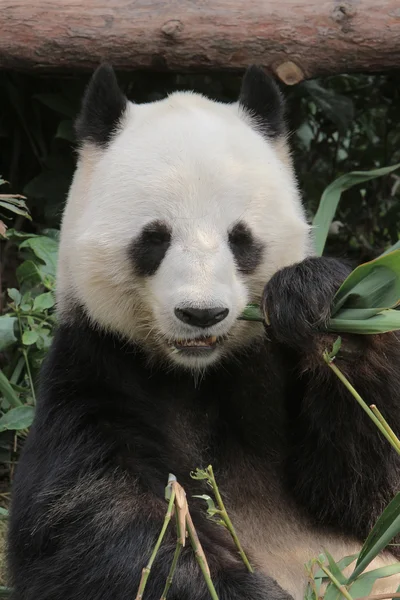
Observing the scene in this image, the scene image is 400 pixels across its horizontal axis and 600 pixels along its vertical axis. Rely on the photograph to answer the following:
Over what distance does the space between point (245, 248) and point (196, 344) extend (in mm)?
373

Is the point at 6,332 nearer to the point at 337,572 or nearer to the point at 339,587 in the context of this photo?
the point at 337,572

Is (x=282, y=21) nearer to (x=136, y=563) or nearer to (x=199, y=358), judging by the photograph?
(x=199, y=358)

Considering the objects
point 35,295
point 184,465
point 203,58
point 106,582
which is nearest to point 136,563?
point 106,582

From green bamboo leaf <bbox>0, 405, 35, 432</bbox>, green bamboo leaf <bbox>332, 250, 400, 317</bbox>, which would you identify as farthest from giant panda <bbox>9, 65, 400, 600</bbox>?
green bamboo leaf <bbox>0, 405, 35, 432</bbox>

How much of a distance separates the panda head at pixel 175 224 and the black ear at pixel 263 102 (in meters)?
0.06

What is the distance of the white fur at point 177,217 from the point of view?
137 inches

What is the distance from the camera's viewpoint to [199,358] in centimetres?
363

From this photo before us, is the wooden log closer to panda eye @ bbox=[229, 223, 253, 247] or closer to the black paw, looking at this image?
panda eye @ bbox=[229, 223, 253, 247]

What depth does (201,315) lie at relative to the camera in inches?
131

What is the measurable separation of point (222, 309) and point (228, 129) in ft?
2.54

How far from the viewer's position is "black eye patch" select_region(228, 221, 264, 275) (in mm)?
3600

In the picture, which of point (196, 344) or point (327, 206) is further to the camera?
point (327, 206)

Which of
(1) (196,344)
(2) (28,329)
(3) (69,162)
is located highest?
(1) (196,344)

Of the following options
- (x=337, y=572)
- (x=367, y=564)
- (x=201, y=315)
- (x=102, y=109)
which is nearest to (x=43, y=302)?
(x=102, y=109)
